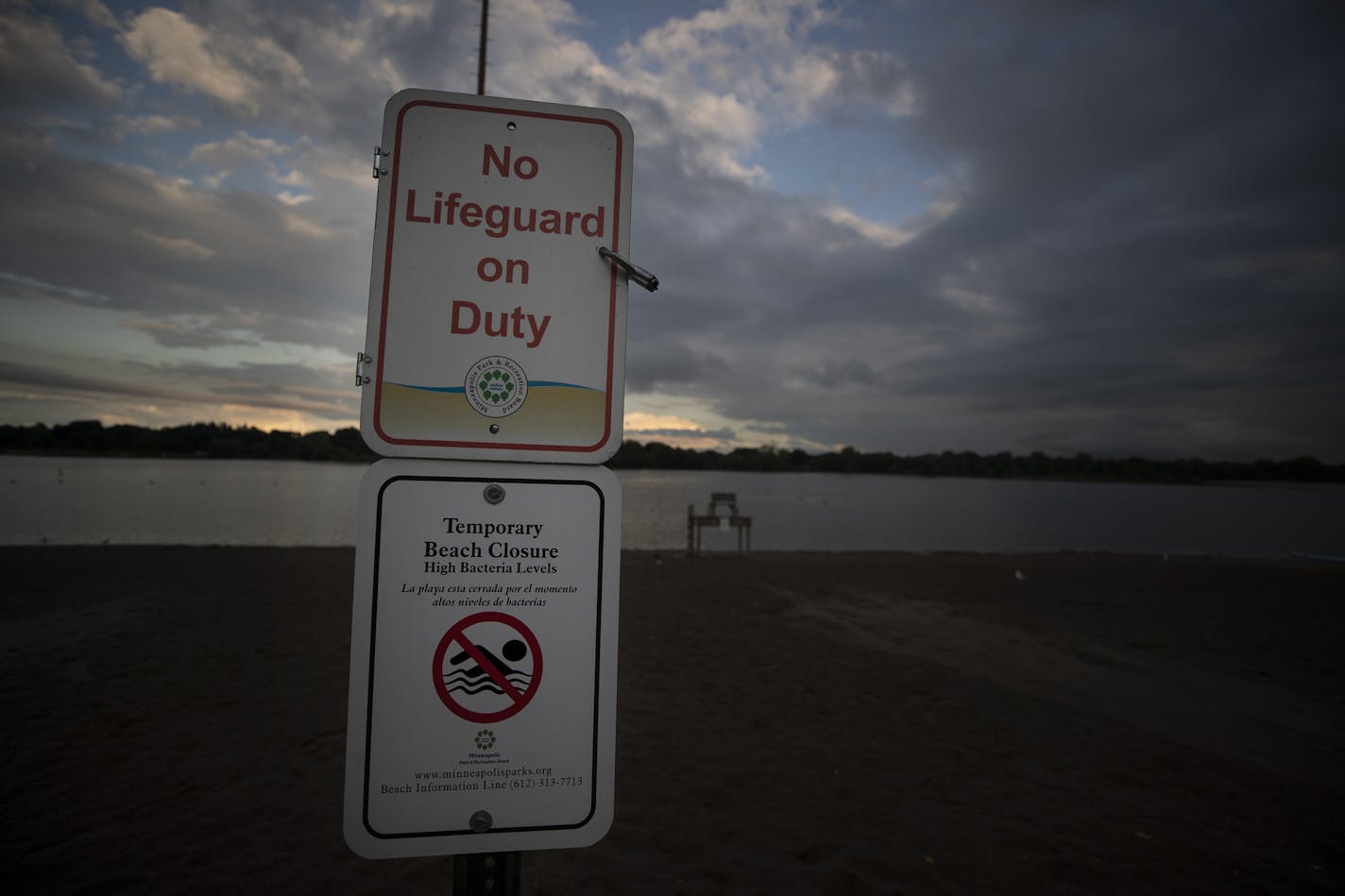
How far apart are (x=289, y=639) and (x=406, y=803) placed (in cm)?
906

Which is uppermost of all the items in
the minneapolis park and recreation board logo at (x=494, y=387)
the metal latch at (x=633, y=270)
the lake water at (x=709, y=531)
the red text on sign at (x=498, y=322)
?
the metal latch at (x=633, y=270)

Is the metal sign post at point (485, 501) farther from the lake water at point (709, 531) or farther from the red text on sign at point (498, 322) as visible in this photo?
the lake water at point (709, 531)

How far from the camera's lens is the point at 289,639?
8.78 m

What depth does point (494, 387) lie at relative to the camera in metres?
1.30

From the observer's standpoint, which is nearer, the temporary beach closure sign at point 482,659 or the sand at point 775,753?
the temporary beach closure sign at point 482,659

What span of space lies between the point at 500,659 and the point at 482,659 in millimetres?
34

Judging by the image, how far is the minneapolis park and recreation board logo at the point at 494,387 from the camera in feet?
4.26

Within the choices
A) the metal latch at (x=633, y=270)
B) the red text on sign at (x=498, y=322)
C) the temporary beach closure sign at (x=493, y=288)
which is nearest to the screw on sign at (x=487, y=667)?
the temporary beach closure sign at (x=493, y=288)

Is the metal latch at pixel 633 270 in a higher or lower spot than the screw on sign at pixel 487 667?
higher

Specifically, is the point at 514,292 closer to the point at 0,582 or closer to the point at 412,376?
the point at 412,376

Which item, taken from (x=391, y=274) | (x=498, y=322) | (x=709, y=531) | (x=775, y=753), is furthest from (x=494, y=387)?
(x=709, y=531)

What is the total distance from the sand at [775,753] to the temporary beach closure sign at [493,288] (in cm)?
337

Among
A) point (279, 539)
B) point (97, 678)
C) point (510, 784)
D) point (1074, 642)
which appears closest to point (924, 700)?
point (1074, 642)

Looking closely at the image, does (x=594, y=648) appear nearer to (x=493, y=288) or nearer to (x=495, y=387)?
(x=495, y=387)
